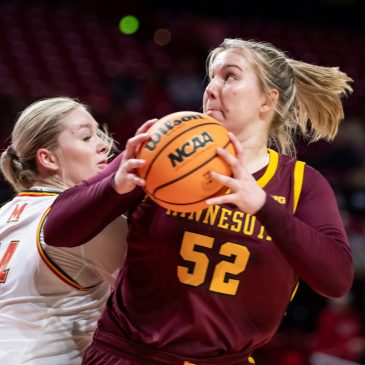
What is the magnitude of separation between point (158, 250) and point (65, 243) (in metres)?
0.32

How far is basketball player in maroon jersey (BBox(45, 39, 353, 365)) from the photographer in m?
2.47

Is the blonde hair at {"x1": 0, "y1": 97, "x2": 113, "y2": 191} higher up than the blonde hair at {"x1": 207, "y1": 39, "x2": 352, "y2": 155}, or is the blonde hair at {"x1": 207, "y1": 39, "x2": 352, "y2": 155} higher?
the blonde hair at {"x1": 207, "y1": 39, "x2": 352, "y2": 155}

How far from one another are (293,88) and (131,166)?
3.05 feet

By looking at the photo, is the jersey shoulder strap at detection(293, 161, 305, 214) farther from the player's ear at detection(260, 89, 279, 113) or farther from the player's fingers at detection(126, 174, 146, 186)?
the player's fingers at detection(126, 174, 146, 186)

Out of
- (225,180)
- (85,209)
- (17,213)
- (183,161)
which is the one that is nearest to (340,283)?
(225,180)

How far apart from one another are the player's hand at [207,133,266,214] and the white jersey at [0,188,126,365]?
29.5 inches

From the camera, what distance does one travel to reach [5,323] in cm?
305

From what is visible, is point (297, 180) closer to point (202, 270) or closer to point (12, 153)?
point (202, 270)

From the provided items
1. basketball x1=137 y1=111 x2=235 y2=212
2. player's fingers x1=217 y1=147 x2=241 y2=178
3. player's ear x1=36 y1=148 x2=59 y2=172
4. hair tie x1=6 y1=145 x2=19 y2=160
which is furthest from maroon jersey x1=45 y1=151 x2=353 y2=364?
hair tie x1=6 y1=145 x2=19 y2=160

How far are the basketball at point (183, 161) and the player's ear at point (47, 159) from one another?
1015 millimetres

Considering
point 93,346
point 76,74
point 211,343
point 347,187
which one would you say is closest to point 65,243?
point 93,346

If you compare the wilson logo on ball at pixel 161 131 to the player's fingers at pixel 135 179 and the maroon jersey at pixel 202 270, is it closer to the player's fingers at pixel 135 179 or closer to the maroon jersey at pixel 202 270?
the player's fingers at pixel 135 179

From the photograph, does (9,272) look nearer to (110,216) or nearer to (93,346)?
(93,346)

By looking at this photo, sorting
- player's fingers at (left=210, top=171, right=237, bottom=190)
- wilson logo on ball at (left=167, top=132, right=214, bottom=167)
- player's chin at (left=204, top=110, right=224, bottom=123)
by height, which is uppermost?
wilson logo on ball at (left=167, top=132, right=214, bottom=167)
